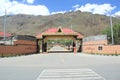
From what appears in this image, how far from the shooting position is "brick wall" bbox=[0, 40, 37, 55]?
47838 mm

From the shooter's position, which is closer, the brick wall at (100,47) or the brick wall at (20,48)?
the brick wall at (20,48)

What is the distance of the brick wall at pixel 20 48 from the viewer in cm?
4784

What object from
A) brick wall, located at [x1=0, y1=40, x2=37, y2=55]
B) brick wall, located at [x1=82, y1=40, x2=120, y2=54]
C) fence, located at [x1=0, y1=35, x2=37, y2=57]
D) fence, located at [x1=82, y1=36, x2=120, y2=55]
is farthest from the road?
fence, located at [x1=82, y1=36, x2=120, y2=55]

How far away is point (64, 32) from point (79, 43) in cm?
793

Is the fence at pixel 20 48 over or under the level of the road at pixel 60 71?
over

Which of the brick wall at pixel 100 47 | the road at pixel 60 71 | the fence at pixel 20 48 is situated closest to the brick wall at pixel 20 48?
the fence at pixel 20 48

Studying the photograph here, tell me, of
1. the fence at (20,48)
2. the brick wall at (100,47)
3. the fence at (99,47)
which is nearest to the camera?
the fence at (20,48)

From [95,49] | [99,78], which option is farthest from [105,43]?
[99,78]

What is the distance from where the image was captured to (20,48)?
5497 cm

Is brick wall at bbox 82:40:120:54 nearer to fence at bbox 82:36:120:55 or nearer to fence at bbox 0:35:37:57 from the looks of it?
fence at bbox 82:36:120:55

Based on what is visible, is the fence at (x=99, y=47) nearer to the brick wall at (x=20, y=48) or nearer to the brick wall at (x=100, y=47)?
the brick wall at (x=100, y=47)

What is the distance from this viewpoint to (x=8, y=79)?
14.3 metres

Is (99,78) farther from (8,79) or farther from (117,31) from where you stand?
(117,31)

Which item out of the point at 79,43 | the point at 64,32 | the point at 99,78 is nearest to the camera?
the point at 99,78
